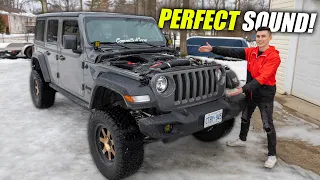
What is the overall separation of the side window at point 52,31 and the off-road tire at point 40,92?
0.90 metres

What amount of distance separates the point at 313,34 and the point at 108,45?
17.6 feet

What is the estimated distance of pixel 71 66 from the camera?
4371mm

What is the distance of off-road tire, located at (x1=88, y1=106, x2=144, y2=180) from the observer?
2.94 meters

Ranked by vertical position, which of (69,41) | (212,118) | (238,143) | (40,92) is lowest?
(238,143)

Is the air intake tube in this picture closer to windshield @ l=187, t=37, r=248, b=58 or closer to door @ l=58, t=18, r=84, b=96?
door @ l=58, t=18, r=84, b=96

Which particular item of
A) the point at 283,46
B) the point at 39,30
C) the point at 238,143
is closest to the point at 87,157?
the point at 238,143

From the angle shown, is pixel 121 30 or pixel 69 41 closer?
pixel 69 41

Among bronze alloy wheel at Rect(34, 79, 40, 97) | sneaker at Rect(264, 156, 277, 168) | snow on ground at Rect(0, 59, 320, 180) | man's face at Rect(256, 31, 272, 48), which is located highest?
man's face at Rect(256, 31, 272, 48)

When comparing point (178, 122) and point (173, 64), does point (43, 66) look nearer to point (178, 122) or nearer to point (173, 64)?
point (173, 64)

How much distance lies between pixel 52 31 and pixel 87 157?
2.61 m

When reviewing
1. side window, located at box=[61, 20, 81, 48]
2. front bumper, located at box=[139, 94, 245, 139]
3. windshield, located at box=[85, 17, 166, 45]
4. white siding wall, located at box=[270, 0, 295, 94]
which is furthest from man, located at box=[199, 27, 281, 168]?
white siding wall, located at box=[270, 0, 295, 94]

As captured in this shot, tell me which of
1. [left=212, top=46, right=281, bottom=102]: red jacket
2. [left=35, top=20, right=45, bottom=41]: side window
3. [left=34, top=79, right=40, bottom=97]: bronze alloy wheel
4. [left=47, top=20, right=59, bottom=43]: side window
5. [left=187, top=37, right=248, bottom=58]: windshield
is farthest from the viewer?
[left=187, top=37, right=248, bottom=58]: windshield

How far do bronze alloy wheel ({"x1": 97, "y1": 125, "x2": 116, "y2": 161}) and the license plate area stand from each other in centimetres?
111

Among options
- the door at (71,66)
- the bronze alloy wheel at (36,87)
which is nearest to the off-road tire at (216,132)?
the door at (71,66)
